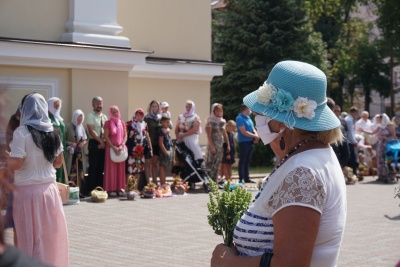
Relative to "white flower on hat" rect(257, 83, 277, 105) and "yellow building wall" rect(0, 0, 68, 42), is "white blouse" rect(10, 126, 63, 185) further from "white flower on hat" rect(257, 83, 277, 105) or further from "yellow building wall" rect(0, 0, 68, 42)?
"yellow building wall" rect(0, 0, 68, 42)

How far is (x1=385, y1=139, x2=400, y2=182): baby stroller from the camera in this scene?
→ 19.3m

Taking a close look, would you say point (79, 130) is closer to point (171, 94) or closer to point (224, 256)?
point (171, 94)

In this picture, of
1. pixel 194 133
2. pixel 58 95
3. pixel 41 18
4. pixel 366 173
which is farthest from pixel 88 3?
pixel 366 173

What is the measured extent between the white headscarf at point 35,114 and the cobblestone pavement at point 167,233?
231 centimetres

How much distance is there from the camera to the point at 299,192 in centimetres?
311

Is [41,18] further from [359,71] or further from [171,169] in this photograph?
[359,71]

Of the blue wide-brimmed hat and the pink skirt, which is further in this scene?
the pink skirt

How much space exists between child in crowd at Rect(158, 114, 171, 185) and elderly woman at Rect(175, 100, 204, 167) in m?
0.37

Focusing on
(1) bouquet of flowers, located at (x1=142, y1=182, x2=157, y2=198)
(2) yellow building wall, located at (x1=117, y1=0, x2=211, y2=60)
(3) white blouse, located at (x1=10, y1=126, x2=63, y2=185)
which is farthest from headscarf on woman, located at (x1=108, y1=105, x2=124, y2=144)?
(3) white blouse, located at (x1=10, y1=126, x2=63, y2=185)

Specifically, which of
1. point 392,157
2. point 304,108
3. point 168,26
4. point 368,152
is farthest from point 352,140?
point 304,108

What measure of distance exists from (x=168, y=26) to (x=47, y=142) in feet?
47.7

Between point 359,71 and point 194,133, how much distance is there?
32.9 meters

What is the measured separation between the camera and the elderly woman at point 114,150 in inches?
581

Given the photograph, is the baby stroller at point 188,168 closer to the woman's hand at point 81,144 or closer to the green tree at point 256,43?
the woman's hand at point 81,144
